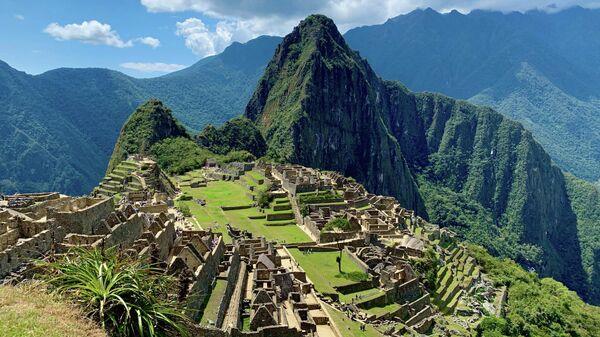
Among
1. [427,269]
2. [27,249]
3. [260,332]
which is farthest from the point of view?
[427,269]

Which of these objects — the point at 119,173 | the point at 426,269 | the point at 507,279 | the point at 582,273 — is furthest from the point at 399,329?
the point at 582,273

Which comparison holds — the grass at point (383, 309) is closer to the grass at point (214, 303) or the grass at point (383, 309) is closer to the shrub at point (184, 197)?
the grass at point (214, 303)

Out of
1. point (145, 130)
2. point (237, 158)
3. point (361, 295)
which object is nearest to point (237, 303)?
point (361, 295)

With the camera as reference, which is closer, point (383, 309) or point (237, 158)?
point (383, 309)

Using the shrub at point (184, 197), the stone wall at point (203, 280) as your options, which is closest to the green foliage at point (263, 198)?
the shrub at point (184, 197)

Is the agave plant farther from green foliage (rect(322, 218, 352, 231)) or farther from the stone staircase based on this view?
green foliage (rect(322, 218, 352, 231))

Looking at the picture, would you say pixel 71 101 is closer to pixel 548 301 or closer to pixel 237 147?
pixel 237 147

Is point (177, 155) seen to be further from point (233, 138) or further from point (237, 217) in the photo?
point (237, 217)
